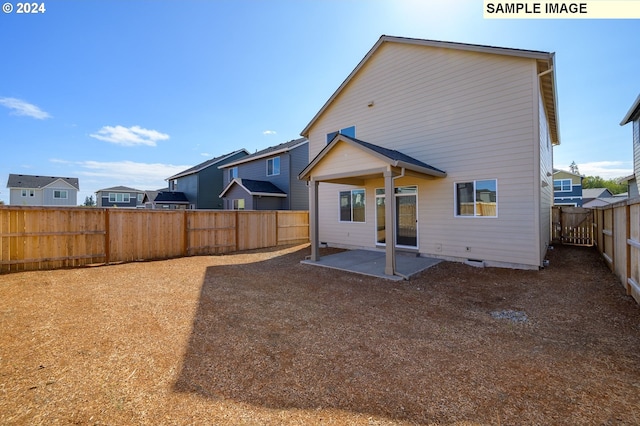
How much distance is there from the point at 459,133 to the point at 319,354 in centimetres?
853

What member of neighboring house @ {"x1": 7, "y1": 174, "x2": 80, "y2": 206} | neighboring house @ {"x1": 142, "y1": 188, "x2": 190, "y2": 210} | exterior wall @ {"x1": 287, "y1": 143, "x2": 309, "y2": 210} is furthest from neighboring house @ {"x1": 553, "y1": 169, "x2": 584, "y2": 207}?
neighboring house @ {"x1": 7, "y1": 174, "x2": 80, "y2": 206}

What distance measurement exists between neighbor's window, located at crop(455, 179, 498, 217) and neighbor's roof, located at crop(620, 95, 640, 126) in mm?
9662

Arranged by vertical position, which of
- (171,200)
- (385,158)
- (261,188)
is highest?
(261,188)

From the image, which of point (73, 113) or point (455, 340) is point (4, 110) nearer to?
point (73, 113)

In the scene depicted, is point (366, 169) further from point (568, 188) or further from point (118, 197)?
point (118, 197)

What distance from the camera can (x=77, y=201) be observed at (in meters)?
43.2

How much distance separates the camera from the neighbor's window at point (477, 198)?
8.49 meters

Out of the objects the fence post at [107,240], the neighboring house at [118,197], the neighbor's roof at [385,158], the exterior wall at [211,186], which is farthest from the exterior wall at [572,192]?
the neighboring house at [118,197]

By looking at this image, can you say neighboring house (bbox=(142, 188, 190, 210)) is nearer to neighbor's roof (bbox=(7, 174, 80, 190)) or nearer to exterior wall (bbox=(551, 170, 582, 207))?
neighbor's roof (bbox=(7, 174, 80, 190))

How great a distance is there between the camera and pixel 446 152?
30.9 feet

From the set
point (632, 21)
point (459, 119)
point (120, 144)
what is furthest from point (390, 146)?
point (120, 144)

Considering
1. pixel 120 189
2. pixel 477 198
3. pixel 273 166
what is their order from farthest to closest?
pixel 120 189, pixel 273 166, pixel 477 198

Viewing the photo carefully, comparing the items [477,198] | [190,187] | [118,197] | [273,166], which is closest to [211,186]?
[190,187]

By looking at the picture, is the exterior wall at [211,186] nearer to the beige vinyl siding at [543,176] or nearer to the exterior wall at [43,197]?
the beige vinyl siding at [543,176]
